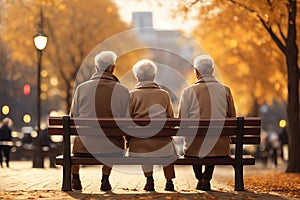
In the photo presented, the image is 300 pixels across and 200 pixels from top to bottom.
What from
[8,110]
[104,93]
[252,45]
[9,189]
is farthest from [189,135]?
[8,110]

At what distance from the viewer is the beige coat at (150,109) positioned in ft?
40.8

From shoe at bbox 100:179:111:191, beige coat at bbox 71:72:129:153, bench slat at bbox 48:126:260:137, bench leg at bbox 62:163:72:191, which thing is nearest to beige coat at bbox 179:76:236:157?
bench slat at bbox 48:126:260:137

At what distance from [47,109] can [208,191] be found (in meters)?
75.8

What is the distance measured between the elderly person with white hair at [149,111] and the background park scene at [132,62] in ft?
1.17

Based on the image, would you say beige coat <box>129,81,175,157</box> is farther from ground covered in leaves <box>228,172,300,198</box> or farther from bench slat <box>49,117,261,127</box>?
ground covered in leaves <box>228,172,300,198</box>

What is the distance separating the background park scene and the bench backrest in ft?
2.78

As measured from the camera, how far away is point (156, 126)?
12320mm

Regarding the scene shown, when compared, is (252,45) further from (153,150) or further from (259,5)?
(153,150)

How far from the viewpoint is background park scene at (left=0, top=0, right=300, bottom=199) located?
16.7 m

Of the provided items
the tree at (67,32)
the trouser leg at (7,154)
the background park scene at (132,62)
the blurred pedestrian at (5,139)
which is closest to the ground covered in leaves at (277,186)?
the background park scene at (132,62)

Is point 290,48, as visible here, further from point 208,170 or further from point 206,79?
point 208,170

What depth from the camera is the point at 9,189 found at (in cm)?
1345

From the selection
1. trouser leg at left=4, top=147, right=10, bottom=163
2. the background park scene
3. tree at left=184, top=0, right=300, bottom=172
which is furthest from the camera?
trouser leg at left=4, top=147, right=10, bottom=163

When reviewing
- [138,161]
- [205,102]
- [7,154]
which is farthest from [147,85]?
[7,154]
